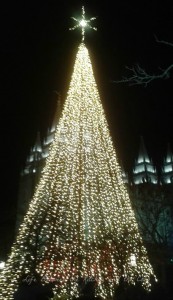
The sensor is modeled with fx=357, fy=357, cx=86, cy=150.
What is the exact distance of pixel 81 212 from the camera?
549 inches

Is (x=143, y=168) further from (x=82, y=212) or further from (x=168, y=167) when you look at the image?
(x=82, y=212)

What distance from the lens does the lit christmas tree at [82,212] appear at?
12.8 m

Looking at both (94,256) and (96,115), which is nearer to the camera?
(94,256)

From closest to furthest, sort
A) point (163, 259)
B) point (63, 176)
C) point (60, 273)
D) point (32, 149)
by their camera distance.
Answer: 1. point (60, 273)
2. point (63, 176)
3. point (163, 259)
4. point (32, 149)

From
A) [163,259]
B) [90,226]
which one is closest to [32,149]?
[163,259]

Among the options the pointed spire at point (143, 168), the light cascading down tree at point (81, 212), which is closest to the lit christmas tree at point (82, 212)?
the light cascading down tree at point (81, 212)

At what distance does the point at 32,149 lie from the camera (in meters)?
61.8

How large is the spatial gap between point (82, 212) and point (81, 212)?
0.59 feet

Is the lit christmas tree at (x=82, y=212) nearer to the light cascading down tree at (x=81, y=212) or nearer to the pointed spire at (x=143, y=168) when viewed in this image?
the light cascading down tree at (x=81, y=212)

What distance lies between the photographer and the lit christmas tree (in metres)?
12.8

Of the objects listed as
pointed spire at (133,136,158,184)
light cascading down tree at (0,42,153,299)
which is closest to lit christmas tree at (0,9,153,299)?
light cascading down tree at (0,42,153,299)

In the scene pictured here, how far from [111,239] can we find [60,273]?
7.83 ft

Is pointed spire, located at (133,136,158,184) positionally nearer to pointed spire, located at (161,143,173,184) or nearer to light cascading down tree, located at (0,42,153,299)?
pointed spire, located at (161,143,173,184)

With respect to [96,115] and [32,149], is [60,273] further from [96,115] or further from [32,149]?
[32,149]
